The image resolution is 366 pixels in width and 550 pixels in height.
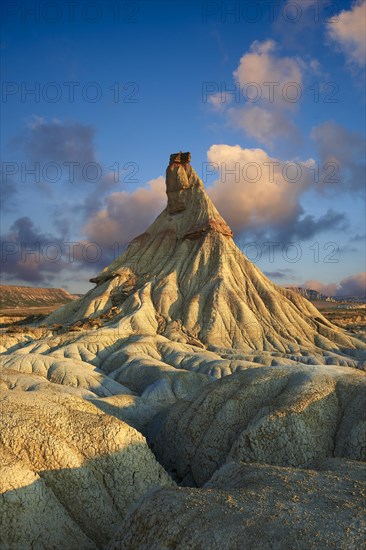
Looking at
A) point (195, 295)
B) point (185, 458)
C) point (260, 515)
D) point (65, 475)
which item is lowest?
point (185, 458)

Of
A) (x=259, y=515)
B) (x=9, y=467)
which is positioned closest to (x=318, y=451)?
(x=259, y=515)

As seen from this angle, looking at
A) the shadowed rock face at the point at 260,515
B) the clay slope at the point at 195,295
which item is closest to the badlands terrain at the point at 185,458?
the shadowed rock face at the point at 260,515

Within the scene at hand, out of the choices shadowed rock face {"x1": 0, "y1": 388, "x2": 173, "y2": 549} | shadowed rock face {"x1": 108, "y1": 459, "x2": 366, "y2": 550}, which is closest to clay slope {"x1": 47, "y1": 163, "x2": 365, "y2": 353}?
shadowed rock face {"x1": 0, "y1": 388, "x2": 173, "y2": 549}

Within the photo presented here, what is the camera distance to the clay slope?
63.4 meters

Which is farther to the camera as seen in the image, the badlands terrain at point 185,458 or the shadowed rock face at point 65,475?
the shadowed rock face at point 65,475

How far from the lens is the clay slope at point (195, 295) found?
63.4 m

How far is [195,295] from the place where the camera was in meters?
69.0

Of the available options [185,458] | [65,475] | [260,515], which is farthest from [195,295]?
[260,515]

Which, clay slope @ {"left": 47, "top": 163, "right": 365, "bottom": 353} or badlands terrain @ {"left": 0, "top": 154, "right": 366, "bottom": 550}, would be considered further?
clay slope @ {"left": 47, "top": 163, "right": 365, "bottom": 353}

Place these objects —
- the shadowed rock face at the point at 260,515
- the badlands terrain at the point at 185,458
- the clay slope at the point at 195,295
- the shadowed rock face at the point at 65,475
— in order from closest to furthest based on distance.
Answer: the shadowed rock face at the point at 260,515, the badlands terrain at the point at 185,458, the shadowed rock face at the point at 65,475, the clay slope at the point at 195,295

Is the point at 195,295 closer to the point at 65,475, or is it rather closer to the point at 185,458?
the point at 185,458

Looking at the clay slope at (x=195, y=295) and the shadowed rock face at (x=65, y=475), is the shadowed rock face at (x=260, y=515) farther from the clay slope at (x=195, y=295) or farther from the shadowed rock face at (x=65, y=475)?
the clay slope at (x=195, y=295)

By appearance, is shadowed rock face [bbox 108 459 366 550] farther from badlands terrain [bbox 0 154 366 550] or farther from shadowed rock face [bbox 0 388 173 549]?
shadowed rock face [bbox 0 388 173 549]

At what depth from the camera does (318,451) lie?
1463 centimetres
